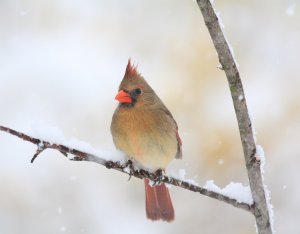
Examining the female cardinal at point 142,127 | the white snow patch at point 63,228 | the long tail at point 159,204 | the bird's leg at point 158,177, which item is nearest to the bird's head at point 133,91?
the female cardinal at point 142,127

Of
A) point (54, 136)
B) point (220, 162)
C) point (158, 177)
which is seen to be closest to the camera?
point (54, 136)

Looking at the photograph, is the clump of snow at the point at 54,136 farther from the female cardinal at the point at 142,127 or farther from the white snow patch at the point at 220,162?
the white snow patch at the point at 220,162

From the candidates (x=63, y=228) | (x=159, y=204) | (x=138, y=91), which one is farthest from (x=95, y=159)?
(x=63, y=228)

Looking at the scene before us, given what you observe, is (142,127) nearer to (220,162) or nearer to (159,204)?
(159,204)

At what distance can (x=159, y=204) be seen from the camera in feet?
12.7

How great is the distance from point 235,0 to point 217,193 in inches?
173

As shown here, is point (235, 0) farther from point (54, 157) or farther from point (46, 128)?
point (46, 128)

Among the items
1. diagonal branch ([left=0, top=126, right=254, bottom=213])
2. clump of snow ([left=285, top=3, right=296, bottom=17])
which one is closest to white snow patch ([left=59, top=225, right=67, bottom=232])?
clump of snow ([left=285, top=3, right=296, bottom=17])

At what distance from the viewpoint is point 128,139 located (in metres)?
3.52

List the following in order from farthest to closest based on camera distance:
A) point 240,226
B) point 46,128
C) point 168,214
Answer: point 240,226, point 168,214, point 46,128

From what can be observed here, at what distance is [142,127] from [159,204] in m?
0.59

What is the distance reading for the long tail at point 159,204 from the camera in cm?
389

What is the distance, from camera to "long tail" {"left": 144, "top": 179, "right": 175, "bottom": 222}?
3893mm

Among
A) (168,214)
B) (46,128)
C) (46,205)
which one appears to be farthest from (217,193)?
(46,205)
